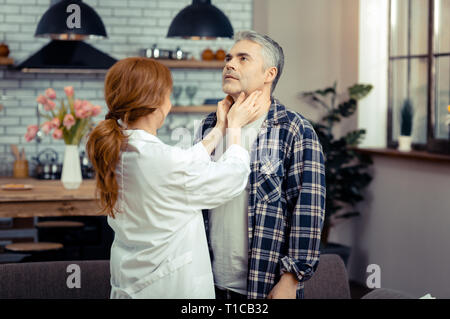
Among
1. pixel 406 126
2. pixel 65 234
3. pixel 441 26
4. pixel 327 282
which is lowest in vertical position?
pixel 65 234

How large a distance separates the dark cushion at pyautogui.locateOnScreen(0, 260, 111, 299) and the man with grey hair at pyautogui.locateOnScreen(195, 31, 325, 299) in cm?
56

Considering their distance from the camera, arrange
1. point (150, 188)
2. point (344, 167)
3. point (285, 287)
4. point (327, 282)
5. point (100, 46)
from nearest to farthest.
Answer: point (150, 188)
point (285, 287)
point (327, 282)
point (344, 167)
point (100, 46)

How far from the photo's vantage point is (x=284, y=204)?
77.1 inches

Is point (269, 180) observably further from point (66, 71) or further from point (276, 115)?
point (66, 71)

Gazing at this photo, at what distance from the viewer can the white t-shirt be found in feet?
6.36

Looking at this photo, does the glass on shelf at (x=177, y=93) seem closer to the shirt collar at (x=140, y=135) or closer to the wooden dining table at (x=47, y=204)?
the wooden dining table at (x=47, y=204)

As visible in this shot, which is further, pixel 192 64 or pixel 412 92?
pixel 192 64

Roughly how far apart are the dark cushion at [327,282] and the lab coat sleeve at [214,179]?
840 mm

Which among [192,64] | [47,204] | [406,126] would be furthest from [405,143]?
[47,204]

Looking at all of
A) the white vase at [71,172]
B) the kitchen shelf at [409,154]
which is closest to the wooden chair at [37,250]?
the white vase at [71,172]

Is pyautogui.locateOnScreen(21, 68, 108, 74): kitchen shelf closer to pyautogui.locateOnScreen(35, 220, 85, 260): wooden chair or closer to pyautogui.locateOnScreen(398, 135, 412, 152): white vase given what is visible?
pyautogui.locateOnScreen(35, 220, 85, 260): wooden chair

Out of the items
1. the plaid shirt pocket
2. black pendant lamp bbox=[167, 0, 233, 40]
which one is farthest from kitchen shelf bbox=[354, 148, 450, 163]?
the plaid shirt pocket

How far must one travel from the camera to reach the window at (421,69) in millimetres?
4625

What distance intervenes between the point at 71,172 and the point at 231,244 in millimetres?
2978
